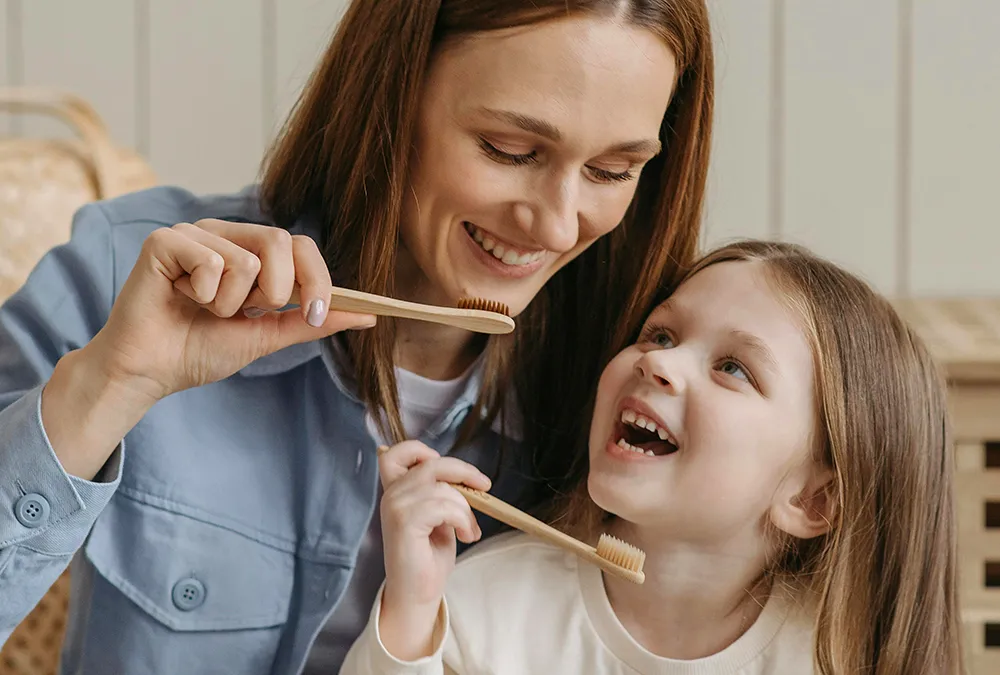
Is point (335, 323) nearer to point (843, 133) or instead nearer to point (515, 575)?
point (515, 575)

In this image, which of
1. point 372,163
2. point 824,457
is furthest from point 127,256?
point 824,457

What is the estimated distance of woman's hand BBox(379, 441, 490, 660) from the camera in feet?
2.84

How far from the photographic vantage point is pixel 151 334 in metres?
0.76

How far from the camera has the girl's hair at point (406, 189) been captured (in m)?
0.90

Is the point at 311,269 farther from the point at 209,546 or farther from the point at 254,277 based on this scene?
the point at 209,546

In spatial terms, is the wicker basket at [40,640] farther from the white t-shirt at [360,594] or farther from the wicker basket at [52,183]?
the white t-shirt at [360,594]

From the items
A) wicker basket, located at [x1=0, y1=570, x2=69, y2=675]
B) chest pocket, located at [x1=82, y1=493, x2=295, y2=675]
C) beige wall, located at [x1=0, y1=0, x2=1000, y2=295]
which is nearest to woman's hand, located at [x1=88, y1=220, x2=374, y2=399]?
chest pocket, located at [x1=82, y1=493, x2=295, y2=675]

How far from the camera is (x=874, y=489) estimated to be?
0.95 meters

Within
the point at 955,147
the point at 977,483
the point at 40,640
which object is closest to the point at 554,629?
the point at 977,483

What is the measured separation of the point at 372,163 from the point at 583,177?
18 cm

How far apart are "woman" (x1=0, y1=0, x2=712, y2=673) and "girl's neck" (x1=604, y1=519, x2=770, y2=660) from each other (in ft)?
0.53

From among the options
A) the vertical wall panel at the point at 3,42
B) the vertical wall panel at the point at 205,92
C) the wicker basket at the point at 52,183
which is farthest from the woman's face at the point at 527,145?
the vertical wall panel at the point at 3,42

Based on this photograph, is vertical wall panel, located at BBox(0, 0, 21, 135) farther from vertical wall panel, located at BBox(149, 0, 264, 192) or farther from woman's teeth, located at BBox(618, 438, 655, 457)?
woman's teeth, located at BBox(618, 438, 655, 457)

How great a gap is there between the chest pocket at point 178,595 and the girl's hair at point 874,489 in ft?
1.53
